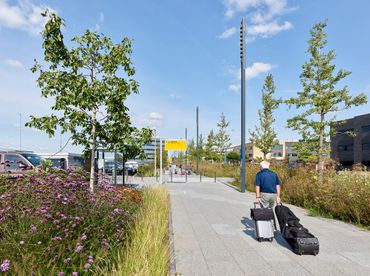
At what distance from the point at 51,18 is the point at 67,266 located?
559 cm

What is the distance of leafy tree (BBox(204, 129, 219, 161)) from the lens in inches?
1714

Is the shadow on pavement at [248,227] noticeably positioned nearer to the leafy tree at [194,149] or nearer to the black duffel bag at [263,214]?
the black duffel bag at [263,214]

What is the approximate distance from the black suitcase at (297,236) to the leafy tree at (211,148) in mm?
37321

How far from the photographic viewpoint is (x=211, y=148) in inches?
1770

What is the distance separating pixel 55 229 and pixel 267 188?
438 centimetres

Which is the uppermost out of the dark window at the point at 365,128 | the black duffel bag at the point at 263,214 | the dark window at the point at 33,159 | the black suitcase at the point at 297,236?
the dark window at the point at 365,128

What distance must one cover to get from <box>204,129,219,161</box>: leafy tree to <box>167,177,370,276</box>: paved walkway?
34934mm

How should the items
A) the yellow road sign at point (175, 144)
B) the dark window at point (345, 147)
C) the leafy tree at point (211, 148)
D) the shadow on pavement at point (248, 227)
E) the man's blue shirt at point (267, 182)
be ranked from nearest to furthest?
the man's blue shirt at point (267, 182)
the shadow on pavement at point (248, 227)
the yellow road sign at point (175, 144)
the leafy tree at point (211, 148)
the dark window at point (345, 147)

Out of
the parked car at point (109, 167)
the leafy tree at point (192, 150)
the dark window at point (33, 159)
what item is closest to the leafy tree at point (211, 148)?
the leafy tree at point (192, 150)

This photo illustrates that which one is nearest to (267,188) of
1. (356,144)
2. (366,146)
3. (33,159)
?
(33,159)

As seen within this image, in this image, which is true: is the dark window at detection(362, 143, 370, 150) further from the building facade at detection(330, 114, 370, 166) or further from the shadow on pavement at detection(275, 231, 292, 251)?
the shadow on pavement at detection(275, 231, 292, 251)

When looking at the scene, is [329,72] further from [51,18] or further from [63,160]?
[63,160]

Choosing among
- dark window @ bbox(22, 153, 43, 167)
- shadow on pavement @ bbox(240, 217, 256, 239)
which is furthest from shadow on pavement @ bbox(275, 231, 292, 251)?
dark window @ bbox(22, 153, 43, 167)

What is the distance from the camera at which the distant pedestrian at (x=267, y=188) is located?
20.8 ft
